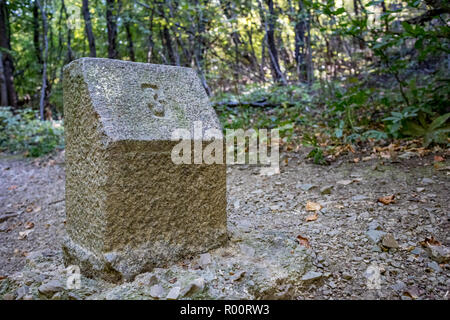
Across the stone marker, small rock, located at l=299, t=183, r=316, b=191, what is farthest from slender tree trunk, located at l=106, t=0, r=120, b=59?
the stone marker

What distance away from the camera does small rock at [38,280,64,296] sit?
1533mm

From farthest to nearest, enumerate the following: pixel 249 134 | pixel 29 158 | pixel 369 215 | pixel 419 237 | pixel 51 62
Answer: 1. pixel 51 62
2. pixel 29 158
3. pixel 249 134
4. pixel 369 215
5. pixel 419 237

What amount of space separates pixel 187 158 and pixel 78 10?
33.5 feet

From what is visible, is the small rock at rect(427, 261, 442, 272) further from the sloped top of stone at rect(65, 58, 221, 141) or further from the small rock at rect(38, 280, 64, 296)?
the small rock at rect(38, 280, 64, 296)

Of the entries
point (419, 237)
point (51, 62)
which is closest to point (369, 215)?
point (419, 237)

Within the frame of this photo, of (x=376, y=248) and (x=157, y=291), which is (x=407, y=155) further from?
(x=157, y=291)

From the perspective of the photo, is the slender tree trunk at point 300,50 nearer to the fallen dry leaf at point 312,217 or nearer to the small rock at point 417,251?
the fallen dry leaf at point 312,217

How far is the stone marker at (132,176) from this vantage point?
5.41ft

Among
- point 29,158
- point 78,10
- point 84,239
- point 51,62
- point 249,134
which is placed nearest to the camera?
point 84,239

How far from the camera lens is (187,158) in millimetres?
1802

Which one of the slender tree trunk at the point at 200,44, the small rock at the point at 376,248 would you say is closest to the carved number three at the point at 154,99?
the small rock at the point at 376,248

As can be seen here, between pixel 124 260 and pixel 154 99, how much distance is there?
0.89 m

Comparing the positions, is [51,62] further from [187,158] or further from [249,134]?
[187,158]

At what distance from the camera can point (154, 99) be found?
189cm
